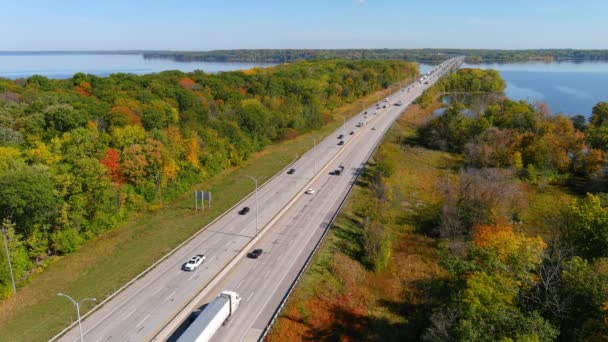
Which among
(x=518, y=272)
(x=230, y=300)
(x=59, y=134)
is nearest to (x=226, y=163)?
(x=59, y=134)

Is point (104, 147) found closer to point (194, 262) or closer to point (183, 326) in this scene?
point (194, 262)

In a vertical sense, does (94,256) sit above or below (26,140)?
below

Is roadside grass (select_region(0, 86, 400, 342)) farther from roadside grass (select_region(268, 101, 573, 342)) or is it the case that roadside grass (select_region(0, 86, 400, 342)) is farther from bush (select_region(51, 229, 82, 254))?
roadside grass (select_region(268, 101, 573, 342))

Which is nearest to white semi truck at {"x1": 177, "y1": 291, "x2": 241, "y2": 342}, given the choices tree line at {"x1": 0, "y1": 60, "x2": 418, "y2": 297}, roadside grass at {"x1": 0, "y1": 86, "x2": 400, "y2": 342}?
roadside grass at {"x1": 0, "y1": 86, "x2": 400, "y2": 342}

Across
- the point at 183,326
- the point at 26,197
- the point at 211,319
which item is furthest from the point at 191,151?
the point at 211,319

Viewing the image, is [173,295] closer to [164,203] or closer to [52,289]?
[52,289]

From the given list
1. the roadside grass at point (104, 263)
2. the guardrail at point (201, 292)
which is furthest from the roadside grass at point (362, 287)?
the roadside grass at point (104, 263)
